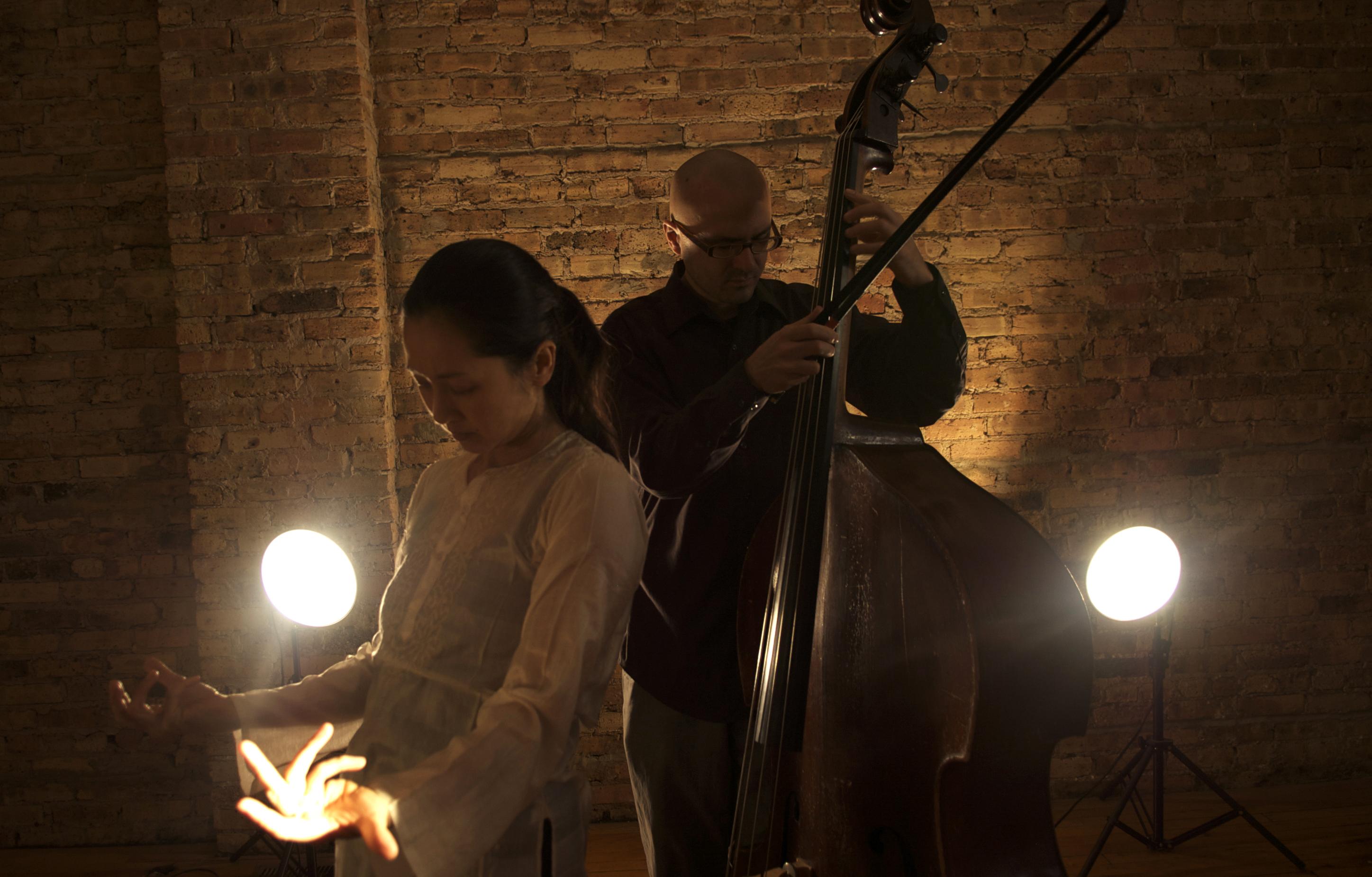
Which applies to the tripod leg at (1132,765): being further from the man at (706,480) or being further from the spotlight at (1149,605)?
the man at (706,480)

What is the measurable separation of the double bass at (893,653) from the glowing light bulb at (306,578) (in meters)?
1.51

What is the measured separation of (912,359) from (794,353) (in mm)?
475

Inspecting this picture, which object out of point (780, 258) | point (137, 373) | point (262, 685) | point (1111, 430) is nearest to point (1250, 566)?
point (1111, 430)

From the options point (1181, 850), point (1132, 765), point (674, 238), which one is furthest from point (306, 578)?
point (1181, 850)

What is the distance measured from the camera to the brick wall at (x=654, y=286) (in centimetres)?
280

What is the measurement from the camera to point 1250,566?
9.96ft

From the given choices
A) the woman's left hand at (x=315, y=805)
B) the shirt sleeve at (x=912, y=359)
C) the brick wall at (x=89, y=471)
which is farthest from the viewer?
the brick wall at (x=89, y=471)

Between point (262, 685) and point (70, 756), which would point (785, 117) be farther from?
point (70, 756)

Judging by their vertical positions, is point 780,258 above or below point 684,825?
above

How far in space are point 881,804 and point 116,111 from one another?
3.32 metres

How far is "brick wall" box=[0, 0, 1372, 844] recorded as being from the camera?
2.80 meters

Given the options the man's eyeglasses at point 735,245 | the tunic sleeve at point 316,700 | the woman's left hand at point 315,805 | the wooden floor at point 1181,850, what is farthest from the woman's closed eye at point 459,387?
the wooden floor at point 1181,850

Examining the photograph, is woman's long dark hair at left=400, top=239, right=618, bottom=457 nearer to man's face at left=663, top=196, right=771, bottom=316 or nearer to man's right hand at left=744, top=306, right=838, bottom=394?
man's right hand at left=744, top=306, right=838, bottom=394

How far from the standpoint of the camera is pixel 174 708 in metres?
1.02
